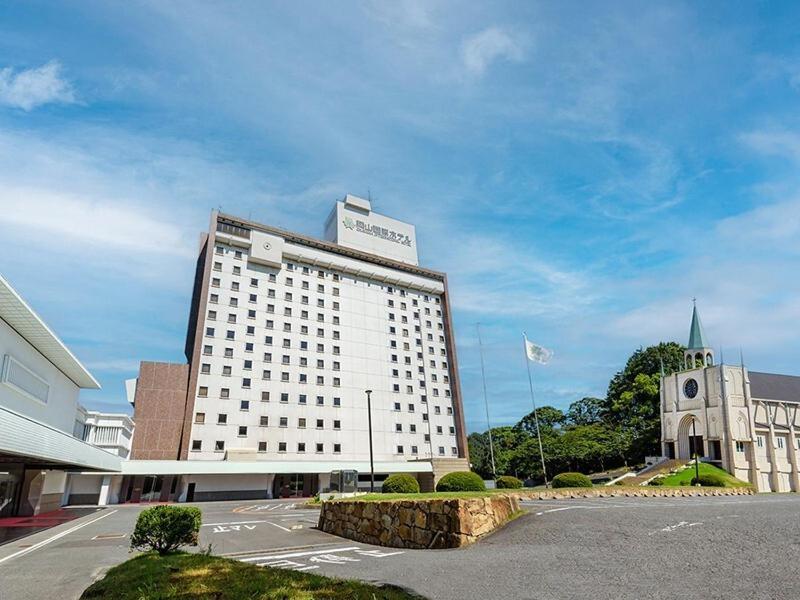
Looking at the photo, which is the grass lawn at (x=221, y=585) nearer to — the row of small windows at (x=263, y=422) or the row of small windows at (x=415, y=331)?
the row of small windows at (x=263, y=422)

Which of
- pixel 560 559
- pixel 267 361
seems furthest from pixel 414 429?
pixel 560 559

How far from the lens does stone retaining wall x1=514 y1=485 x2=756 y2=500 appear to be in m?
25.6

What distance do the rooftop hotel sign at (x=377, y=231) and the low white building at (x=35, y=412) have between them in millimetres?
42689

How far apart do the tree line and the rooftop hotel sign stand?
35.6m

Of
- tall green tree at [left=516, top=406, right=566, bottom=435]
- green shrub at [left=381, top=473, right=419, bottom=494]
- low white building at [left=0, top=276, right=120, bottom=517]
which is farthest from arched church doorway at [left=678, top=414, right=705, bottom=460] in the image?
low white building at [left=0, top=276, right=120, bottom=517]

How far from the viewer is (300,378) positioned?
6359 cm

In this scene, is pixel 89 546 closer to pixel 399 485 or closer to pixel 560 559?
pixel 560 559

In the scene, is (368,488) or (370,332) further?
(370,332)

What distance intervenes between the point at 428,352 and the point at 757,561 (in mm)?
66537

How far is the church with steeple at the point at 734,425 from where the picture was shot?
63.2 meters

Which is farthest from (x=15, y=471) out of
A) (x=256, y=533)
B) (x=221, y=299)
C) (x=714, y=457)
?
(x=714, y=457)

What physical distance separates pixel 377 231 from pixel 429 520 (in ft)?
223

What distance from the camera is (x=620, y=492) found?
30250 millimetres

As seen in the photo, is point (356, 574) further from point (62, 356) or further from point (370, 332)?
point (370, 332)
